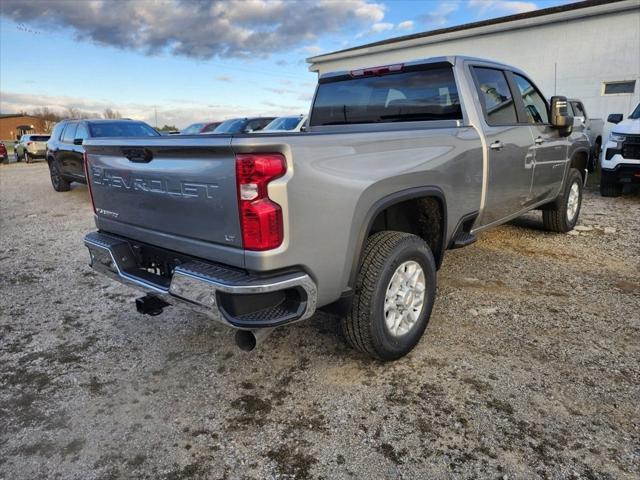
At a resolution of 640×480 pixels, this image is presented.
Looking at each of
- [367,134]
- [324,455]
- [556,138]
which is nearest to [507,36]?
[556,138]

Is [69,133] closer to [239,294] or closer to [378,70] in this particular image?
[378,70]

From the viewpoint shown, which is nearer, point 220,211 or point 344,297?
point 220,211

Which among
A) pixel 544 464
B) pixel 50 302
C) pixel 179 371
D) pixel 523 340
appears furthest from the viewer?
pixel 50 302

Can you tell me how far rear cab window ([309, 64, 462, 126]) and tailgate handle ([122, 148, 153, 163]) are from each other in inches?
82.7

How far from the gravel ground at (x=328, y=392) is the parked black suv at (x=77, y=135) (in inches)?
237

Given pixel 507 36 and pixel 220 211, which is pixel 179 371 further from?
pixel 507 36

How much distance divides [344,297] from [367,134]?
922mm

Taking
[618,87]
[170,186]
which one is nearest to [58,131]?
[170,186]

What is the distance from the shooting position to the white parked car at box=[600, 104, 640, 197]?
809cm

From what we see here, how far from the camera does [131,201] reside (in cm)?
279

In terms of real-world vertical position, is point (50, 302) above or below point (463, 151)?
below

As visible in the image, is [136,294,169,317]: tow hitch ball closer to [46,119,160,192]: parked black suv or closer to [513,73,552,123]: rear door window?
[513,73,552,123]: rear door window

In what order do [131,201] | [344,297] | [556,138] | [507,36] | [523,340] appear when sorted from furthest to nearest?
[507,36], [556,138], [523,340], [131,201], [344,297]

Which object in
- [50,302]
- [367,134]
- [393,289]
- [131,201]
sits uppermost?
[367,134]
